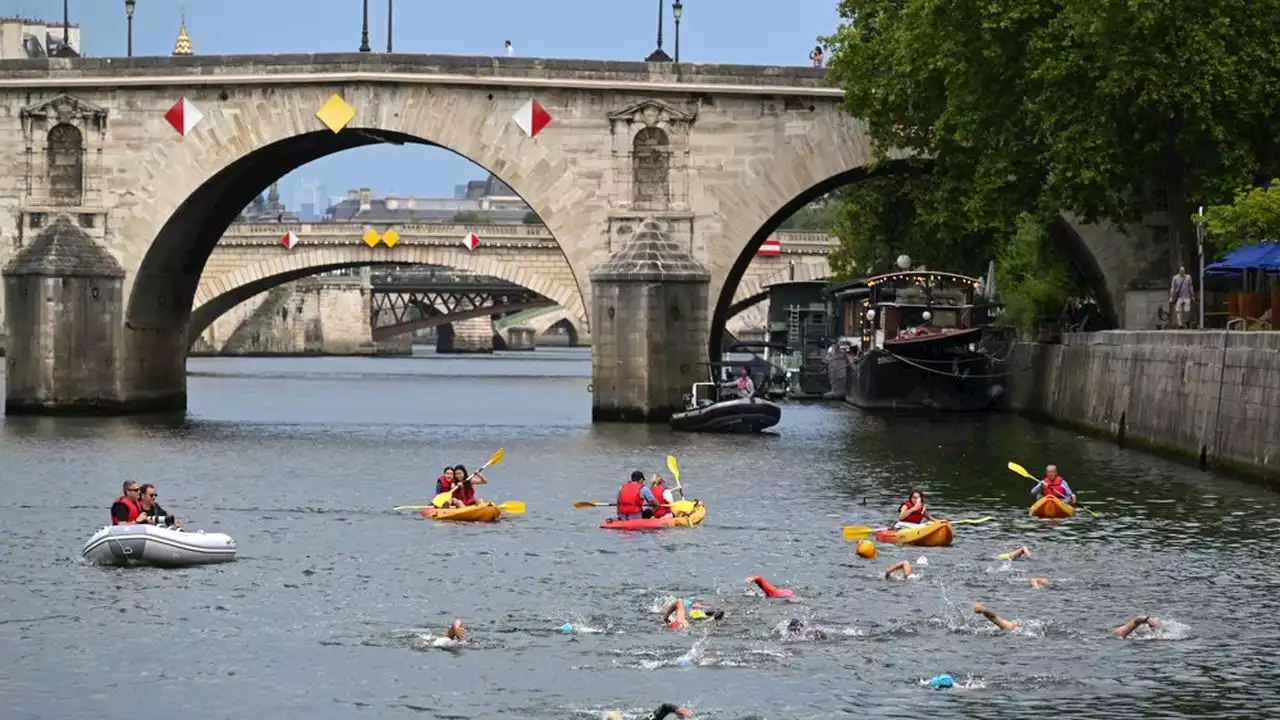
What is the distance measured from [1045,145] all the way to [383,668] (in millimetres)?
38348

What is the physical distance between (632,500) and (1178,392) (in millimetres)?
17219

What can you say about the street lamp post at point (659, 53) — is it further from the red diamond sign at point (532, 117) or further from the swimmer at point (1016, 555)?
the swimmer at point (1016, 555)

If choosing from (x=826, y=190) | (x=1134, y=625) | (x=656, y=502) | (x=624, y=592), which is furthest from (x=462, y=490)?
(x=826, y=190)

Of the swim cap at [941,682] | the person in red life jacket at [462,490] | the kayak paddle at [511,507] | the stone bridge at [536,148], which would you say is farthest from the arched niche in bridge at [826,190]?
the swim cap at [941,682]

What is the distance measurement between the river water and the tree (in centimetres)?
720

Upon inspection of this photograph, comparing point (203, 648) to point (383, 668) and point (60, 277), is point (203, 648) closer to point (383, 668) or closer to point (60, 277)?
point (383, 668)

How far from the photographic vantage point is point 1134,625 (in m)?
32.6

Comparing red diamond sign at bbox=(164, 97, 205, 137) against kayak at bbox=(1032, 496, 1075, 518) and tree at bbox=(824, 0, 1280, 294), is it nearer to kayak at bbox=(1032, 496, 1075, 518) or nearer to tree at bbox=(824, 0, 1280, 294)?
tree at bbox=(824, 0, 1280, 294)

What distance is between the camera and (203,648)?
3194cm

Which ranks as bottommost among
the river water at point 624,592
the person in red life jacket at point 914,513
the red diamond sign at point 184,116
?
the river water at point 624,592

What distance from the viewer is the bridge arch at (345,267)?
11988 cm

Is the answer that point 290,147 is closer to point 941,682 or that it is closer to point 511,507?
point 511,507

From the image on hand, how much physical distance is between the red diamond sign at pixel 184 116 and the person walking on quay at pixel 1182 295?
1162 inches

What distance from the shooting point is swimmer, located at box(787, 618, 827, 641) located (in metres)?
32.5
